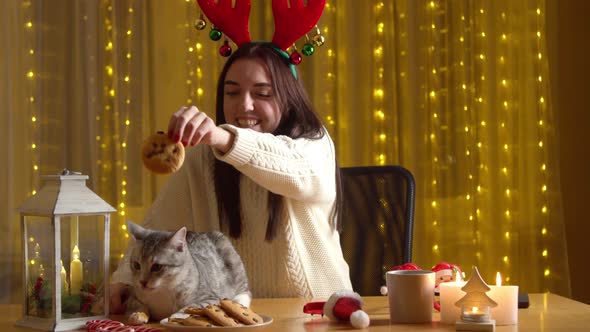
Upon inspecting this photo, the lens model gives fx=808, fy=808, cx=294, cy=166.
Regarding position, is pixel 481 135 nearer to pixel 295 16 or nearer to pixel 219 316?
pixel 295 16

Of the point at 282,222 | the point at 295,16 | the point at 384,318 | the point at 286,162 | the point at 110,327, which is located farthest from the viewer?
the point at 295,16

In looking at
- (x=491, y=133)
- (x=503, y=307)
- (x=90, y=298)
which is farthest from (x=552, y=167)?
(x=90, y=298)

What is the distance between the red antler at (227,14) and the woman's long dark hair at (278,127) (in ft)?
0.26

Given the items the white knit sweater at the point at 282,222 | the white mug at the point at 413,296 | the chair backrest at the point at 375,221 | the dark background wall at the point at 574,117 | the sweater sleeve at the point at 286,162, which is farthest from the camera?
the dark background wall at the point at 574,117

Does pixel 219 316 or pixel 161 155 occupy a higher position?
pixel 161 155

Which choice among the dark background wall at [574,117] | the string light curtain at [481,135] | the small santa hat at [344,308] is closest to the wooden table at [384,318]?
the small santa hat at [344,308]

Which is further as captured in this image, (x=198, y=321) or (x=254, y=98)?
(x=254, y=98)

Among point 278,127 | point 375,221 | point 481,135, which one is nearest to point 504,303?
point 278,127

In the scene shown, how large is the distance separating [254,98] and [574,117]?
1794 mm

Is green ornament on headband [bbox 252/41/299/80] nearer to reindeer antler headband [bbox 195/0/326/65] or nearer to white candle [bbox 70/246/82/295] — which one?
reindeer antler headband [bbox 195/0/326/65]

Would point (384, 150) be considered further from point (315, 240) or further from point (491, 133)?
point (315, 240)

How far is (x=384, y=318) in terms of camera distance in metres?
1.44

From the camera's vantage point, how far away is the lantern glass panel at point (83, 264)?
1.31 metres

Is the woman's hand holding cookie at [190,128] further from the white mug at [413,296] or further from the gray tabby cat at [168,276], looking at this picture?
the white mug at [413,296]
